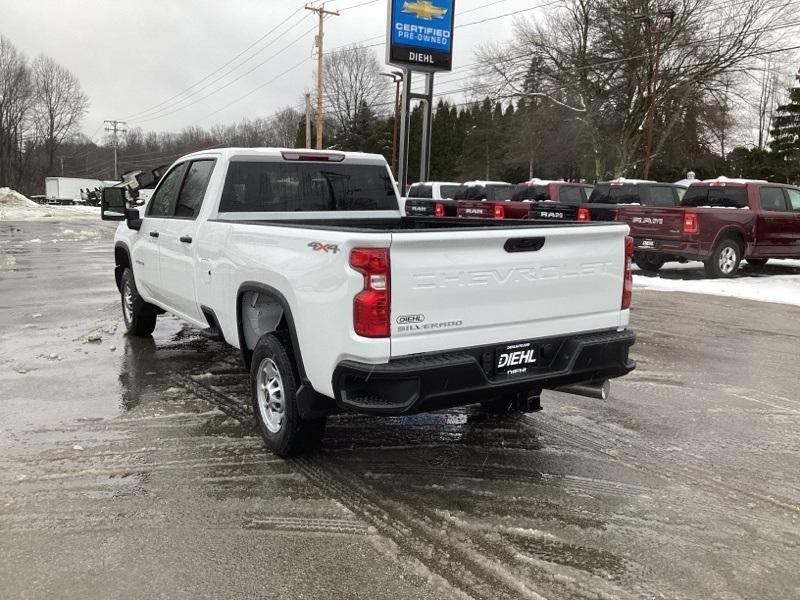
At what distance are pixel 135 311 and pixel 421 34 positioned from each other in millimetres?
12164

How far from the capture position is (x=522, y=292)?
12.4 ft

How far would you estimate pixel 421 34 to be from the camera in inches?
665

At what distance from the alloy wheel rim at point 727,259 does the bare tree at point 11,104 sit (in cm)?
7357

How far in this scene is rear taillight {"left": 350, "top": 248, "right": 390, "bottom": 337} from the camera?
3.29 m

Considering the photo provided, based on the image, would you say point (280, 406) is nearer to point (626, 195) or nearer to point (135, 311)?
point (135, 311)

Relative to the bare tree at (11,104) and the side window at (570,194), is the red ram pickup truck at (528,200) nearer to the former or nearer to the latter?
the side window at (570,194)

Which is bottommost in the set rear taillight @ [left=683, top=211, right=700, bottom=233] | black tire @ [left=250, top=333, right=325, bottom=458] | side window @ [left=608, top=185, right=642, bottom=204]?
black tire @ [left=250, top=333, right=325, bottom=458]

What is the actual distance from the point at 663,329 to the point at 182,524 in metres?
7.12

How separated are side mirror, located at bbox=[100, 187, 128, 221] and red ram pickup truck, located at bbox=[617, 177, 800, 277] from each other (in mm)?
10196

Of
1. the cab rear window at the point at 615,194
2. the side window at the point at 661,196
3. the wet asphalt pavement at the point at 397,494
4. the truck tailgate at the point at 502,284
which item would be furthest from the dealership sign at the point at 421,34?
the truck tailgate at the point at 502,284

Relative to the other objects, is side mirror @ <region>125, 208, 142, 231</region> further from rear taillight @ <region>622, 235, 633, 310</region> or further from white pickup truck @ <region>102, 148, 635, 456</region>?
rear taillight @ <region>622, 235, 633, 310</region>

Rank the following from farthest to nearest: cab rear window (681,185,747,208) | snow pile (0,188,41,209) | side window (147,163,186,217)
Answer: snow pile (0,188,41,209), cab rear window (681,185,747,208), side window (147,163,186,217)

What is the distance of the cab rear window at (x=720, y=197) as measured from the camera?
13875 mm

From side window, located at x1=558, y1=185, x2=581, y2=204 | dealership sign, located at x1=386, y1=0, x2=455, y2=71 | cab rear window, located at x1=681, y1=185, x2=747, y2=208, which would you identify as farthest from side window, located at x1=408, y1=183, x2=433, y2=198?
cab rear window, located at x1=681, y1=185, x2=747, y2=208
